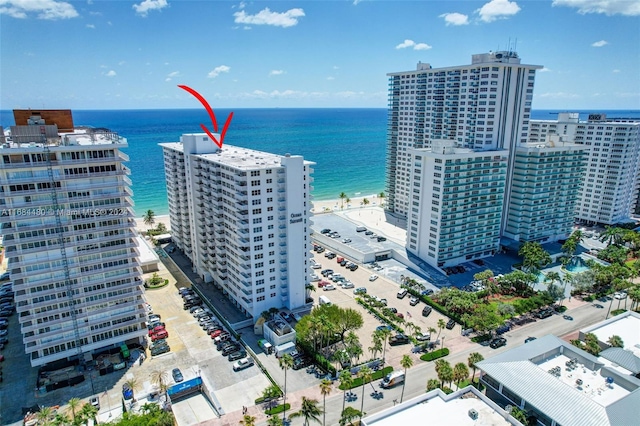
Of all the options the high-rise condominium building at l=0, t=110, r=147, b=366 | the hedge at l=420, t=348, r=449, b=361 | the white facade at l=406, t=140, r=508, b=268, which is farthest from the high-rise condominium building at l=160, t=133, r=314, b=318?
the white facade at l=406, t=140, r=508, b=268

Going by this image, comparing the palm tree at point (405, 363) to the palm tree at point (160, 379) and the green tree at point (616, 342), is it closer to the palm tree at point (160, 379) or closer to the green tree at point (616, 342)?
the green tree at point (616, 342)

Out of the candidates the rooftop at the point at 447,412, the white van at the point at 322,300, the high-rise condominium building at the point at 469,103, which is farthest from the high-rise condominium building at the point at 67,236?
the high-rise condominium building at the point at 469,103

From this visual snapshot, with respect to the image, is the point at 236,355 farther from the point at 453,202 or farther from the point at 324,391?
the point at 453,202

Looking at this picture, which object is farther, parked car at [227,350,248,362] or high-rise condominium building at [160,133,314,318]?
high-rise condominium building at [160,133,314,318]

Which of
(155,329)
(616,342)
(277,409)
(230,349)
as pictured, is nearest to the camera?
(277,409)

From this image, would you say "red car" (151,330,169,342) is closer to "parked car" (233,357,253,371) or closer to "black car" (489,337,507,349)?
"parked car" (233,357,253,371)

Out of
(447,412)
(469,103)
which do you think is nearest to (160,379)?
(447,412)
